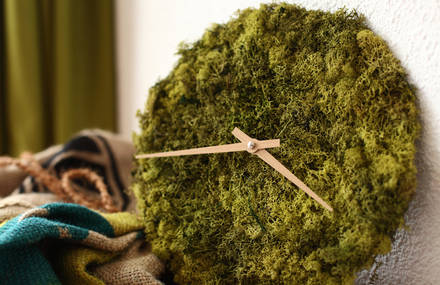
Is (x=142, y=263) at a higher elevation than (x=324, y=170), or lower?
lower

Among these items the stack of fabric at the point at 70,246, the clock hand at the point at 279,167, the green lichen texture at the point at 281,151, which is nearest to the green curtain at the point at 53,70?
the stack of fabric at the point at 70,246

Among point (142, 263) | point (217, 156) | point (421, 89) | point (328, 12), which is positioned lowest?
point (142, 263)

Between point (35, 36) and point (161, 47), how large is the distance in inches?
22.6

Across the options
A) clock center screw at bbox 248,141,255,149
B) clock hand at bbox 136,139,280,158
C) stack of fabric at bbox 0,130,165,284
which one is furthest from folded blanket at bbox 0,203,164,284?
clock center screw at bbox 248,141,255,149

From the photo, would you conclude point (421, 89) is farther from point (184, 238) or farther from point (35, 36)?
point (35, 36)

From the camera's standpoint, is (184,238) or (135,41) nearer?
(184,238)

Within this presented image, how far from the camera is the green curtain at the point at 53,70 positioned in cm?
135

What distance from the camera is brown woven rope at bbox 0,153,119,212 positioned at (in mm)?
831

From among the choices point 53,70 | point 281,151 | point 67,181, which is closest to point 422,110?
point 281,151

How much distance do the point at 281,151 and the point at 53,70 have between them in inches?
47.2

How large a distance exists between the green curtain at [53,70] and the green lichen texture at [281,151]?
0.86 metres

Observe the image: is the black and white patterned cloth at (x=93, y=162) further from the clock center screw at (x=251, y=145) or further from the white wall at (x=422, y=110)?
the white wall at (x=422, y=110)

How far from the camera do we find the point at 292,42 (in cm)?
55

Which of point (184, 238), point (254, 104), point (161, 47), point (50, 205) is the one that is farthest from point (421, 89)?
point (161, 47)
